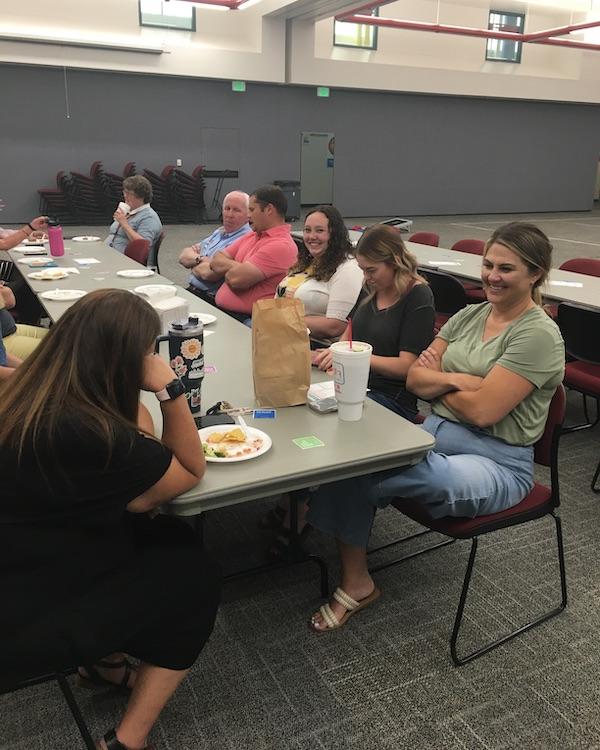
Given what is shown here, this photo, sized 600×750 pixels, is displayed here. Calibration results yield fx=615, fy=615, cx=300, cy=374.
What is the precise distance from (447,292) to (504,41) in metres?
11.8

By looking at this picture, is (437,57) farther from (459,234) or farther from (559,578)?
(559,578)

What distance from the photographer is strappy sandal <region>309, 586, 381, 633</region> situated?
73.1 inches

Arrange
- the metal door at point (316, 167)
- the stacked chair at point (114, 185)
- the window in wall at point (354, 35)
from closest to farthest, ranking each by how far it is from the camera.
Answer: the stacked chair at point (114, 185) < the window in wall at point (354, 35) < the metal door at point (316, 167)

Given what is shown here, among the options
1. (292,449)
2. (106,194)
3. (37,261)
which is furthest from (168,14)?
(292,449)

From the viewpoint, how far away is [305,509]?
2295mm

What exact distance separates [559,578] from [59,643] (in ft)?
5.39

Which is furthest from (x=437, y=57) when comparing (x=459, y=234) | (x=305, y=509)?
(x=305, y=509)

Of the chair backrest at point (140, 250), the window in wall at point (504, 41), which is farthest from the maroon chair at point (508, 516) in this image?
the window in wall at point (504, 41)

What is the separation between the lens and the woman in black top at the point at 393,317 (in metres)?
2.13

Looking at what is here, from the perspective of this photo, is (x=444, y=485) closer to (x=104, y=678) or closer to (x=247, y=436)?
(x=247, y=436)

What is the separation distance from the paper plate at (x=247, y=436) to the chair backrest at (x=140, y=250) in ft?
10.8

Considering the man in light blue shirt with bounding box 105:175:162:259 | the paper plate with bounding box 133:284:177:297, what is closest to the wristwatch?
the paper plate with bounding box 133:284:177:297

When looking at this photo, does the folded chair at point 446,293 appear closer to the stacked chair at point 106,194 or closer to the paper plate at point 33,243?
the paper plate at point 33,243

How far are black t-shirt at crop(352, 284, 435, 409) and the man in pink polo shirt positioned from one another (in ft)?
3.53
